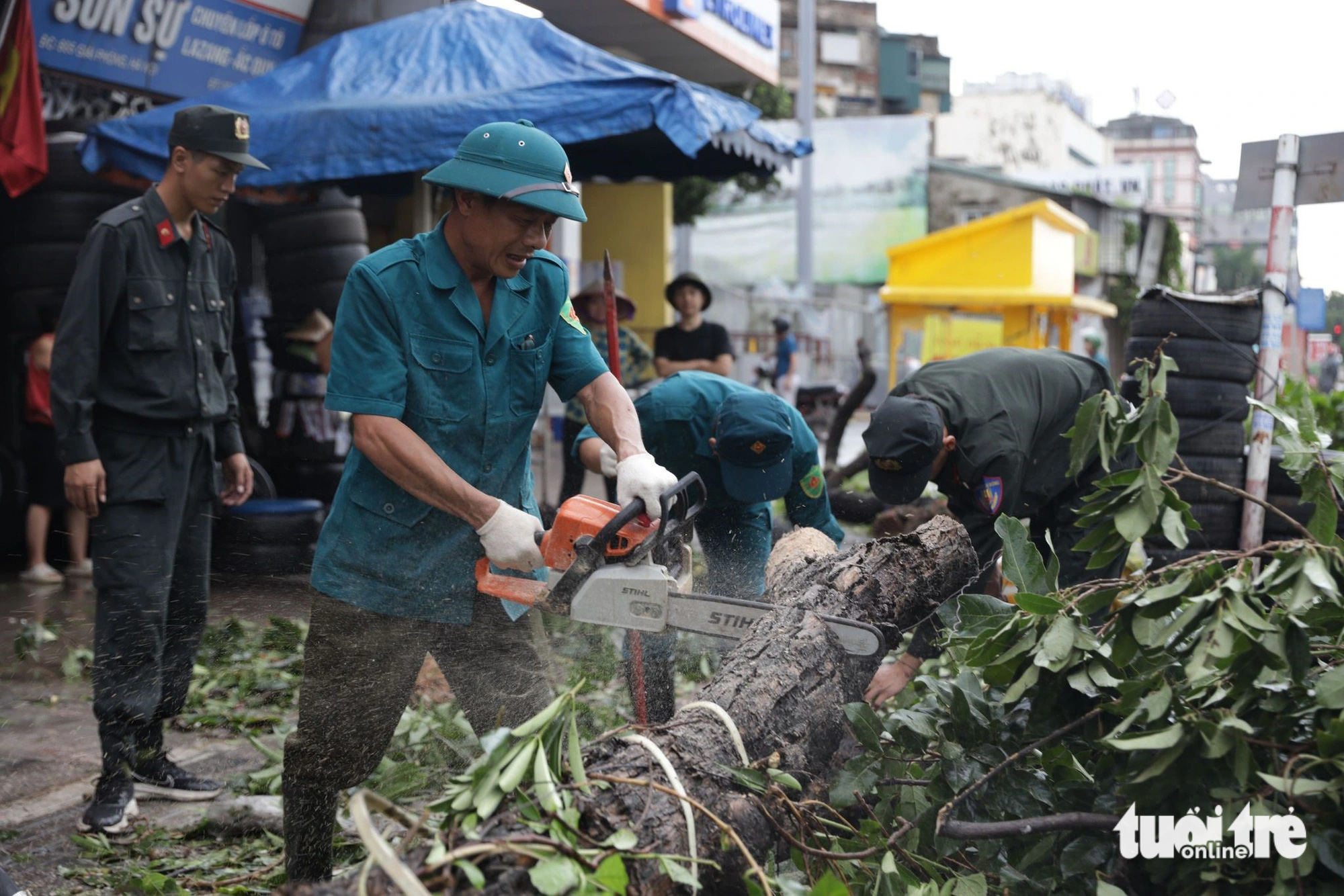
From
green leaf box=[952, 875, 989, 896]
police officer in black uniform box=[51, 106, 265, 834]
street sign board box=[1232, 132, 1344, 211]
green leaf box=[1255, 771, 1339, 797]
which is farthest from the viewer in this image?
street sign board box=[1232, 132, 1344, 211]

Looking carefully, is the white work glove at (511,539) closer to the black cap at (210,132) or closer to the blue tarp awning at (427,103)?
the black cap at (210,132)

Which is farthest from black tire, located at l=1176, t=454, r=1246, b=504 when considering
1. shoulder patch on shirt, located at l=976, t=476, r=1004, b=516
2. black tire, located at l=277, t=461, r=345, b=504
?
black tire, located at l=277, t=461, r=345, b=504

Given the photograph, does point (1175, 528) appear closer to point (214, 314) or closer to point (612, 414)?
point (612, 414)

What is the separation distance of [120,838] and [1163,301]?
4720 millimetres

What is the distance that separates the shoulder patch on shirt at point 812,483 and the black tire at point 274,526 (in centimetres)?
313

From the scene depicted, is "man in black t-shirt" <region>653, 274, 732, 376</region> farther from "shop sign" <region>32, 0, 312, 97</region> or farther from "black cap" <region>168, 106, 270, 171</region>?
"black cap" <region>168, 106, 270, 171</region>

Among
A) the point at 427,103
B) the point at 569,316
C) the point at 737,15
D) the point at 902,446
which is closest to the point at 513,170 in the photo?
the point at 569,316

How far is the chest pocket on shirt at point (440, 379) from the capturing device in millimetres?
2582

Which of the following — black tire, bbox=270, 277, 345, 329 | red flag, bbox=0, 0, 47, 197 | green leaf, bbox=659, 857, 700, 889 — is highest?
red flag, bbox=0, 0, 47, 197

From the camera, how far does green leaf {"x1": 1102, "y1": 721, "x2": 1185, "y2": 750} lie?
1.83 meters

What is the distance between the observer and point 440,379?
261 centimetres

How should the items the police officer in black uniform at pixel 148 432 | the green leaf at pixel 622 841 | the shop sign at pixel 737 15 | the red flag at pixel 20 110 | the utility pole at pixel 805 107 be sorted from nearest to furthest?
the green leaf at pixel 622 841, the police officer in black uniform at pixel 148 432, the red flag at pixel 20 110, the shop sign at pixel 737 15, the utility pole at pixel 805 107

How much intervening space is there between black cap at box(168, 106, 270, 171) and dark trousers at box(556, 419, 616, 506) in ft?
5.63

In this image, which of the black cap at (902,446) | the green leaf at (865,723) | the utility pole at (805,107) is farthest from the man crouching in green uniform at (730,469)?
the utility pole at (805,107)
